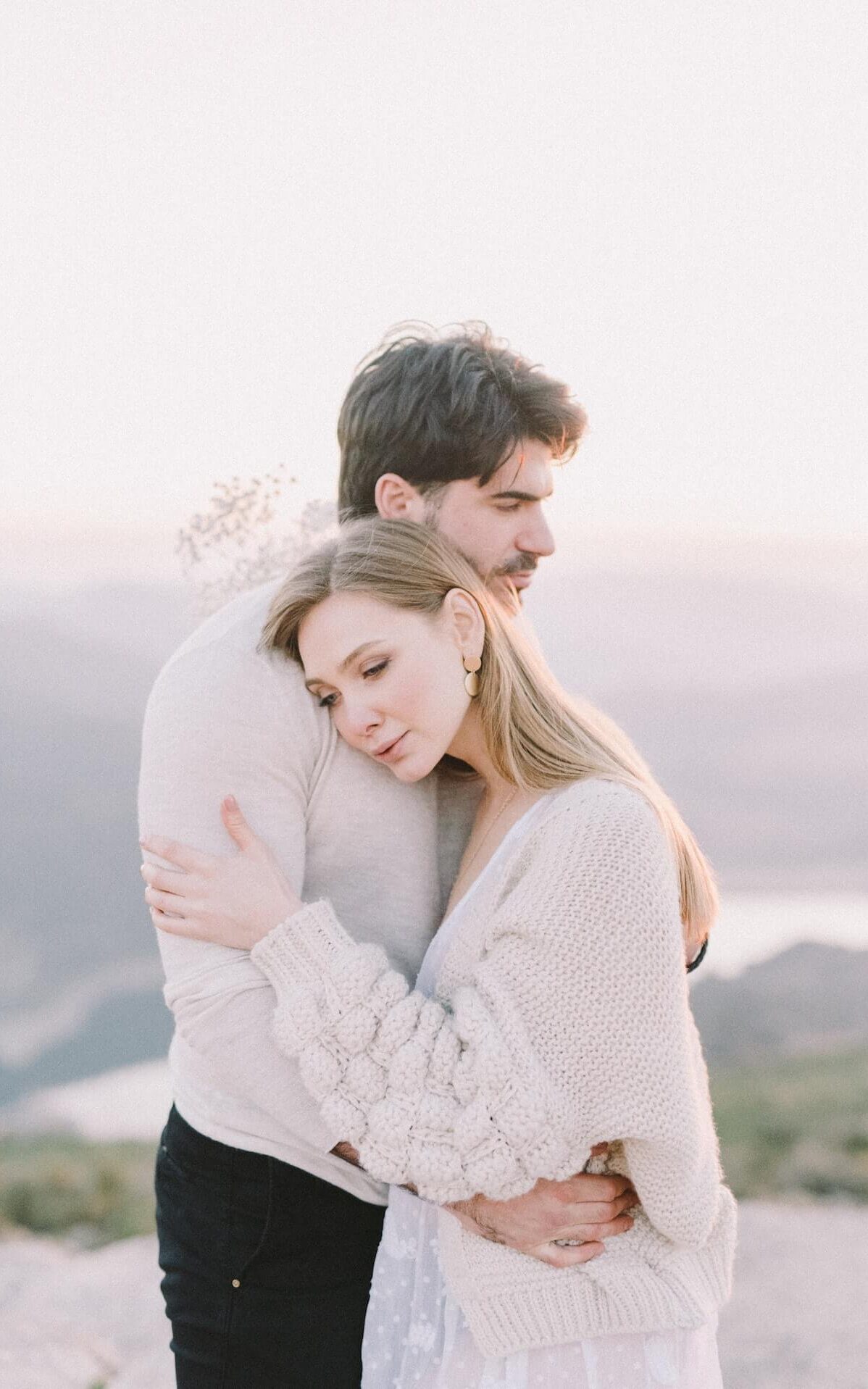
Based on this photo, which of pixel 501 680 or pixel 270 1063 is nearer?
pixel 270 1063

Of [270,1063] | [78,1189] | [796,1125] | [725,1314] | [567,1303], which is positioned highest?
[270,1063]

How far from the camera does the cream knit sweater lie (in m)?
1.49

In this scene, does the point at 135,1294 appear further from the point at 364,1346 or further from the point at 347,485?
the point at 347,485

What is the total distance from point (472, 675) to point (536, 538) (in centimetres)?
43

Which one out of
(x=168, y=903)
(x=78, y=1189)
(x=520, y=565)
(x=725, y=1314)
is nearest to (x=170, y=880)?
(x=168, y=903)

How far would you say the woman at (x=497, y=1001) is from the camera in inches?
58.8

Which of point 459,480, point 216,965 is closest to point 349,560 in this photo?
point 459,480

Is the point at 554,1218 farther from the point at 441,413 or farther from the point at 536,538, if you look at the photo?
the point at 441,413

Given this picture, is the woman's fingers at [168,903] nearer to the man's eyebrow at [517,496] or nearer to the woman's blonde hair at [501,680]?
the woman's blonde hair at [501,680]

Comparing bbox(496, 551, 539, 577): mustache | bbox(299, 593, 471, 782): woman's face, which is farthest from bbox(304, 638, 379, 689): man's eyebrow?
bbox(496, 551, 539, 577): mustache

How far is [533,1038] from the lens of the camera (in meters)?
1.49

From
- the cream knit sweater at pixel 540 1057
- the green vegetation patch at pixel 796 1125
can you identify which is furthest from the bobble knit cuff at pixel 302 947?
the green vegetation patch at pixel 796 1125

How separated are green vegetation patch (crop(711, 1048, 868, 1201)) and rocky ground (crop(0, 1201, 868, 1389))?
1.22 ft

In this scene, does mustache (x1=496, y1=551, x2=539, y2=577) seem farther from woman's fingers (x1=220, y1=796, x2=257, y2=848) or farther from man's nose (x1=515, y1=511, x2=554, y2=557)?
woman's fingers (x1=220, y1=796, x2=257, y2=848)
